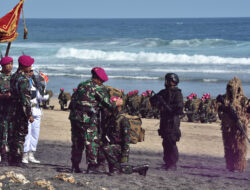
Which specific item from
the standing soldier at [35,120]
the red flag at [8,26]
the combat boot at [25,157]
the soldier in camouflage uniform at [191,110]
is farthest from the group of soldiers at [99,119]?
the soldier in camouflage uniform at [191,110]

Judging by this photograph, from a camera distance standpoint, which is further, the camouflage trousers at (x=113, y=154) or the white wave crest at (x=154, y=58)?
the white wave crest at (x=154, y=58)

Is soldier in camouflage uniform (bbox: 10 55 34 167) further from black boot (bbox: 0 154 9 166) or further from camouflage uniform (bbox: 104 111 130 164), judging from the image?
camouflage uniform (bbox: 104 111 130 164)

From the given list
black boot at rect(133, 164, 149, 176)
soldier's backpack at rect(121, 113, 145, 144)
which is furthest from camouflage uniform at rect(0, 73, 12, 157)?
black boot at rect(133, 164, 149, 176)

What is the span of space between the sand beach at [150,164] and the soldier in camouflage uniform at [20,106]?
0.94ft

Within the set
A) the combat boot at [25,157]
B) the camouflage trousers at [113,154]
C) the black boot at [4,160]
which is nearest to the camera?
the camouflage trousers at [113,154]

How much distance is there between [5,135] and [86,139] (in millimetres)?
1166

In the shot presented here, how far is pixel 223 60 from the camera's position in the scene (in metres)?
37.0

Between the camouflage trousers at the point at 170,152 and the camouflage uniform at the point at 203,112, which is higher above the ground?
the camouflage uniform at the point at 203,112

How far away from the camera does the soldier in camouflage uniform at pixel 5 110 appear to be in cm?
727

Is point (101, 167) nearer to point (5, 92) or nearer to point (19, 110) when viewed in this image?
point (19, 110)

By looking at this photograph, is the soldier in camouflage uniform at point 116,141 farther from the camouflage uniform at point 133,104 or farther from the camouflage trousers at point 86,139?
the camouflage uniform at point 133,104

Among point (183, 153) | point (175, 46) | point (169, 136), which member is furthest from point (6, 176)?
point (175, 46)

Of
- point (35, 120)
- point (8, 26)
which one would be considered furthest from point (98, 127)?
point (8, 26)

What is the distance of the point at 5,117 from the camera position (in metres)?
7.28
